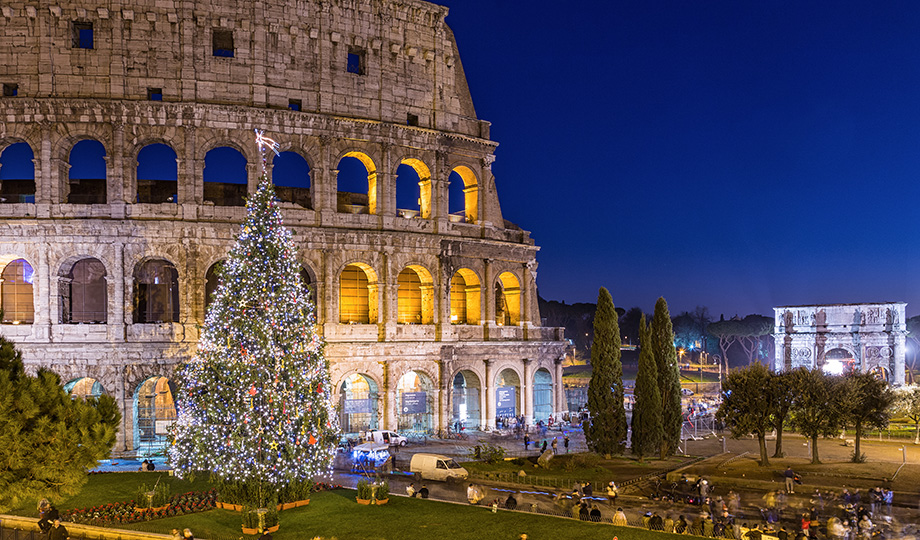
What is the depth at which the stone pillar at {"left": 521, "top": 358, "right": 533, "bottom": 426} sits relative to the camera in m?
43.5

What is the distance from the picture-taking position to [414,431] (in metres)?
39.8

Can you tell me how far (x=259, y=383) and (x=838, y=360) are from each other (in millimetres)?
59587

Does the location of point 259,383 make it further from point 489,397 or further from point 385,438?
point 489,397

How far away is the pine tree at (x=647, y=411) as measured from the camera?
1347 inches

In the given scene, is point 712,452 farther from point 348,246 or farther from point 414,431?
point 348,246

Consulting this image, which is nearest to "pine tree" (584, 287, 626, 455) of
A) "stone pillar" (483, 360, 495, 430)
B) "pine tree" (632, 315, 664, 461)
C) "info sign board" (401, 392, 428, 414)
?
"pine tree" (632, 315, 664, 461)

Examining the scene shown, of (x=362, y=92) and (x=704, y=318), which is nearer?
(x=362, y=92)

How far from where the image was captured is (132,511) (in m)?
21.4

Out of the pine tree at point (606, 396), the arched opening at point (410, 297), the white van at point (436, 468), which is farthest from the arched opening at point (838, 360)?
the white van at point (436, 468)

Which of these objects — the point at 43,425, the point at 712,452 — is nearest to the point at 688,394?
the point at 712,452

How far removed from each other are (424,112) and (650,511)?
82.7 feet

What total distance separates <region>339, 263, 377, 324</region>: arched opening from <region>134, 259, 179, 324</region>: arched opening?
8.50 m

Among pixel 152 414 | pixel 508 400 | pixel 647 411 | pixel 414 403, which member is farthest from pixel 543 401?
pixel 152 414

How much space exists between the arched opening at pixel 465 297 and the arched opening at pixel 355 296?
16.4ft
